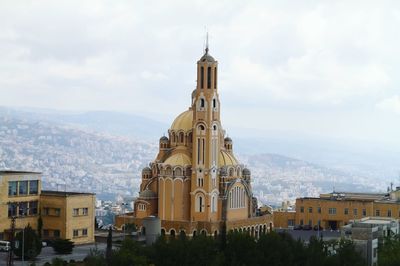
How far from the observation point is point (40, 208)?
85750 mm

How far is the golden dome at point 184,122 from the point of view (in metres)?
103

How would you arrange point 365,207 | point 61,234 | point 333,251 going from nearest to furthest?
point 333,251, point 61,234, point 365,207

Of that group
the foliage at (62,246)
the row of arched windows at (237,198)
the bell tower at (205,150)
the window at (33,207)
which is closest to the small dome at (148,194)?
the bell tower at (205,150)

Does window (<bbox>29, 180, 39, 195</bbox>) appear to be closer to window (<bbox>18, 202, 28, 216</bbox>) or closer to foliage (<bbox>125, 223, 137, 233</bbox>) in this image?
window (<bbox>18, 202, 28, 216</bbox>)

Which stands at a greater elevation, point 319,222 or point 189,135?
point 189,135

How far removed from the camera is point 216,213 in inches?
3984

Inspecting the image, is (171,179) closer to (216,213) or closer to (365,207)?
(216,213)

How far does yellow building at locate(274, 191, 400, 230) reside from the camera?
110 metres

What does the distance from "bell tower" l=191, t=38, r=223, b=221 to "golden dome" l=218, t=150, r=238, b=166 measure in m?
0.87

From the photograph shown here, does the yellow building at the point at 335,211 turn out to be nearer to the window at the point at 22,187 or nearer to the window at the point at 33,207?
the window at the point at 33,207

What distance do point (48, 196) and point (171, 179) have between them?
17778mm

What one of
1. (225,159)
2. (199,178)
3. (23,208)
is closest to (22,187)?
(23,208)

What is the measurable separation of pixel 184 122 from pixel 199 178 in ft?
20.4

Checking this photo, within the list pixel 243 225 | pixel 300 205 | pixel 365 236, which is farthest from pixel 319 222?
pixel 365 236
